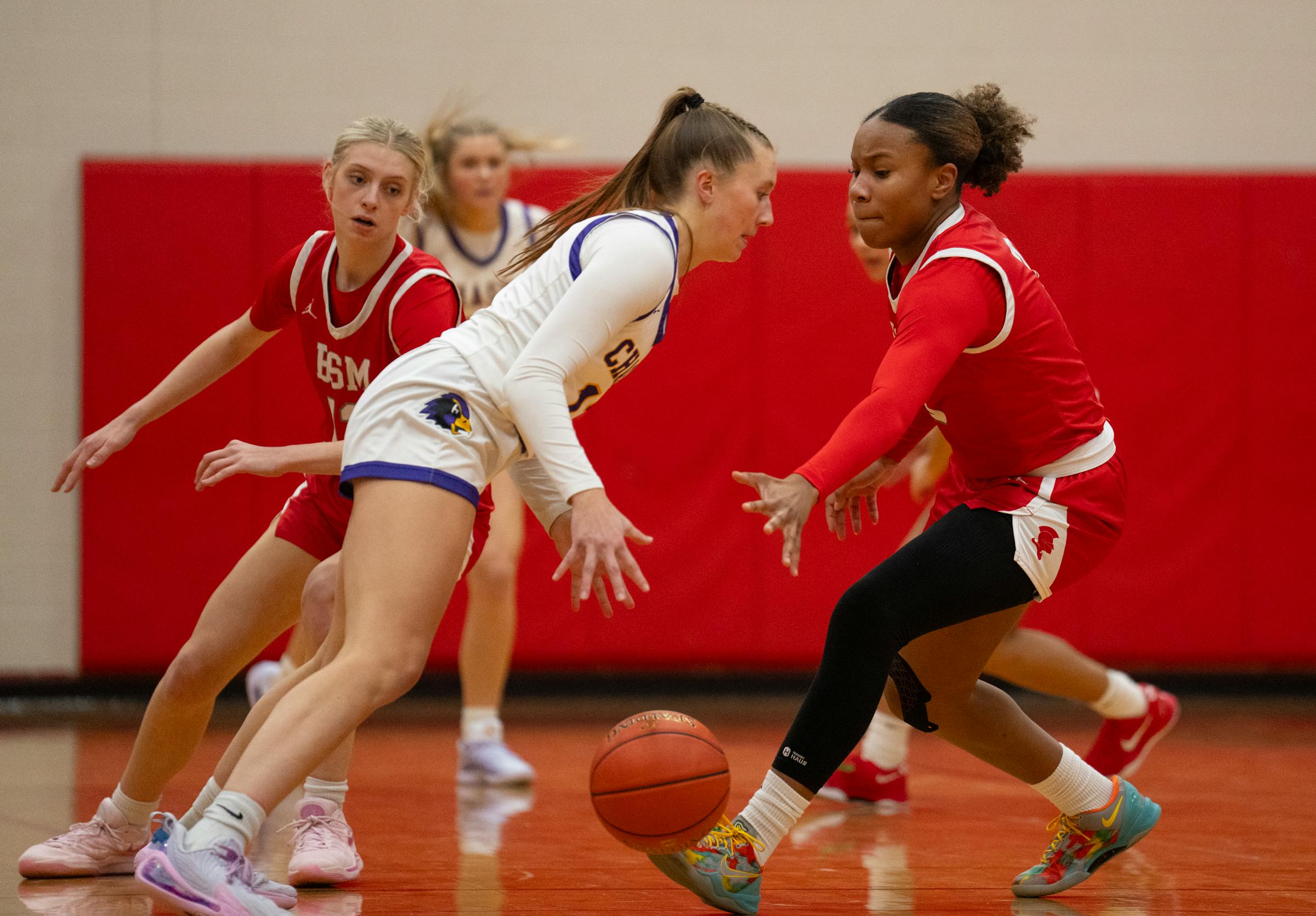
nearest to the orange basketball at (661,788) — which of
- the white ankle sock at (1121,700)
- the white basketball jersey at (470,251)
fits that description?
the white ankle sock at (1121,700)

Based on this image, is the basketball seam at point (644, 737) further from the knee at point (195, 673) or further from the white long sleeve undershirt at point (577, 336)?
the knee at point (195, 673)

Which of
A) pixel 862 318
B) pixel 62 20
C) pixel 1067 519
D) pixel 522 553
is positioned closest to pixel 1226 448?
pixel 862 318

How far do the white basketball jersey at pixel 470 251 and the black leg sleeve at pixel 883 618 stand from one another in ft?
7.89

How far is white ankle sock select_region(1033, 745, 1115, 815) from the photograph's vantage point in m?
2.90

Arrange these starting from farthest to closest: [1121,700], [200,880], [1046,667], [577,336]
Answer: [1121,700] → [1046,667] → [577,336] → [200,880]

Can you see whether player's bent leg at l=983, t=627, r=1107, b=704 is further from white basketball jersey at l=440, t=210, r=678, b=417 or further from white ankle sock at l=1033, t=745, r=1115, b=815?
white basketball jersey at l=440, t=210, r=678, b=417

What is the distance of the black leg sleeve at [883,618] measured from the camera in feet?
8.54

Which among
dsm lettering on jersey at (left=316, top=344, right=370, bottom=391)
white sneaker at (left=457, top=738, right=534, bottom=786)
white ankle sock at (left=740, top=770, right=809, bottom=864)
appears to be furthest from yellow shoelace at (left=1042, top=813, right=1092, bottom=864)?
white sneaker at (left=457, top=738, right=534, bottom=786)

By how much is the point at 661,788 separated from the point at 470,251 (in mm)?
2664

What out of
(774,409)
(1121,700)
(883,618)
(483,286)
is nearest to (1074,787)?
(883,618)

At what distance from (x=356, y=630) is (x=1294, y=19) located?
6.23 meters

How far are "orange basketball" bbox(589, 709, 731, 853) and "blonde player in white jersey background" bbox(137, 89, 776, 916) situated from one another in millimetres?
419

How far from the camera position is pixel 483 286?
4.73m

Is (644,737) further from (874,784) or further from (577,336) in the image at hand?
(874,784)
